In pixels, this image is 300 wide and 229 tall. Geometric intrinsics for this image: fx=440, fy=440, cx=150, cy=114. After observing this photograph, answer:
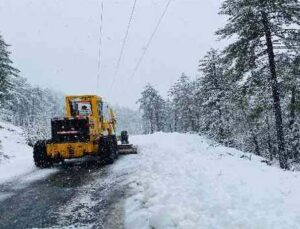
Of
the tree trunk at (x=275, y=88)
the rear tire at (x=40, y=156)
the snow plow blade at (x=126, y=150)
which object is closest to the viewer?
the rear tire at (x=40, y=156)

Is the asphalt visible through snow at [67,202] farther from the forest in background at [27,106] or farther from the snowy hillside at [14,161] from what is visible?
the forest in background at [27,106]

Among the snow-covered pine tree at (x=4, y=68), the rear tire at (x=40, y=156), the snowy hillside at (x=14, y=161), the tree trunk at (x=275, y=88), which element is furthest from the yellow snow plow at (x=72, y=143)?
the snow-covered pine tree at (x=4, y=68)

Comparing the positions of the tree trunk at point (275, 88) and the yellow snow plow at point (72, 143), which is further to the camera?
the tree trunk at point (275, 88)

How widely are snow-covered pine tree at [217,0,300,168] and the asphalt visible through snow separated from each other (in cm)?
1097

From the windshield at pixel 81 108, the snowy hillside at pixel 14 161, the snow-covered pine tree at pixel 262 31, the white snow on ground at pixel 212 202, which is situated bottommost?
the white snow on ground at pixel 212 202

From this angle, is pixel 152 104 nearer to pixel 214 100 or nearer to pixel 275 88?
pixel 214 100

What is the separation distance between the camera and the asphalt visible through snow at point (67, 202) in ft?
26.7

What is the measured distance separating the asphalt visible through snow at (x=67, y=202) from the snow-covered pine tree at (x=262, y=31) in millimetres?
10970

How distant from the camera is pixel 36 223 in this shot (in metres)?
8.10

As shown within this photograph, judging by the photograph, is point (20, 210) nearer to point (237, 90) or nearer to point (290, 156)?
point (237, 90)

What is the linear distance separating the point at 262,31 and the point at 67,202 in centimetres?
1562

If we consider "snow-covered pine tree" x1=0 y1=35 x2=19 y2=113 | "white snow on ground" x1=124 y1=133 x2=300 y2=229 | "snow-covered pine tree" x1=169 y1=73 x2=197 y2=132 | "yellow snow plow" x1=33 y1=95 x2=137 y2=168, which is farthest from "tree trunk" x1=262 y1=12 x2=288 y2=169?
"snow-covered pine tree" x1=169 y1=73 x2=197 y2=132

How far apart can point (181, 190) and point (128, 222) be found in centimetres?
160

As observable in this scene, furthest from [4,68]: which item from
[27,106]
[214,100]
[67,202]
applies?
[27,106]
